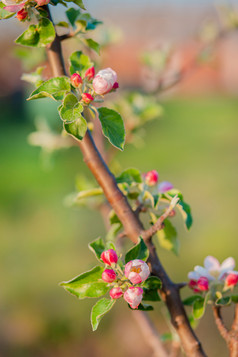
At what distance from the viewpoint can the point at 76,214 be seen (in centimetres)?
344

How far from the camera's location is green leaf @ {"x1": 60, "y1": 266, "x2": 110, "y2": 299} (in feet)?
1.68

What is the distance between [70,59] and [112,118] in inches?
3.9

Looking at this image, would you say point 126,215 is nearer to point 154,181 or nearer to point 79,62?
point 154,181

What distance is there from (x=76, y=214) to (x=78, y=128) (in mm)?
2993

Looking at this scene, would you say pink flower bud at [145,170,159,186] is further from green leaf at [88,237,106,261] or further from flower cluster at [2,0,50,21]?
flower cluster at [2,0,50,21]

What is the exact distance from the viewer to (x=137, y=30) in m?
11.4

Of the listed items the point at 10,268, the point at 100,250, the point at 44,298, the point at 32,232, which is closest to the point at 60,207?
the point at 32,232

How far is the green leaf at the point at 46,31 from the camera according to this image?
518 mm

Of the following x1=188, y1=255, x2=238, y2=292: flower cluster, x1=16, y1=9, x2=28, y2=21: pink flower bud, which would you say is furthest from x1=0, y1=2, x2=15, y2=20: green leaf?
x1=188, y1=255, x2=238, y2=292: flower cluster

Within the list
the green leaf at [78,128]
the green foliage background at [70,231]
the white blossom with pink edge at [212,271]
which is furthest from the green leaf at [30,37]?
the green foliage background at [70,231]

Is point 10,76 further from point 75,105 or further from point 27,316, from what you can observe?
point 75,105

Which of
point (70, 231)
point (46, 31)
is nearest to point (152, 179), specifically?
point (46, 31)

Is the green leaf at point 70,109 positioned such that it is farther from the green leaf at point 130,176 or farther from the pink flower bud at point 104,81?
the green leaf at point 130,176

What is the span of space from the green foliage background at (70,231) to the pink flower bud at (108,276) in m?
0.53
